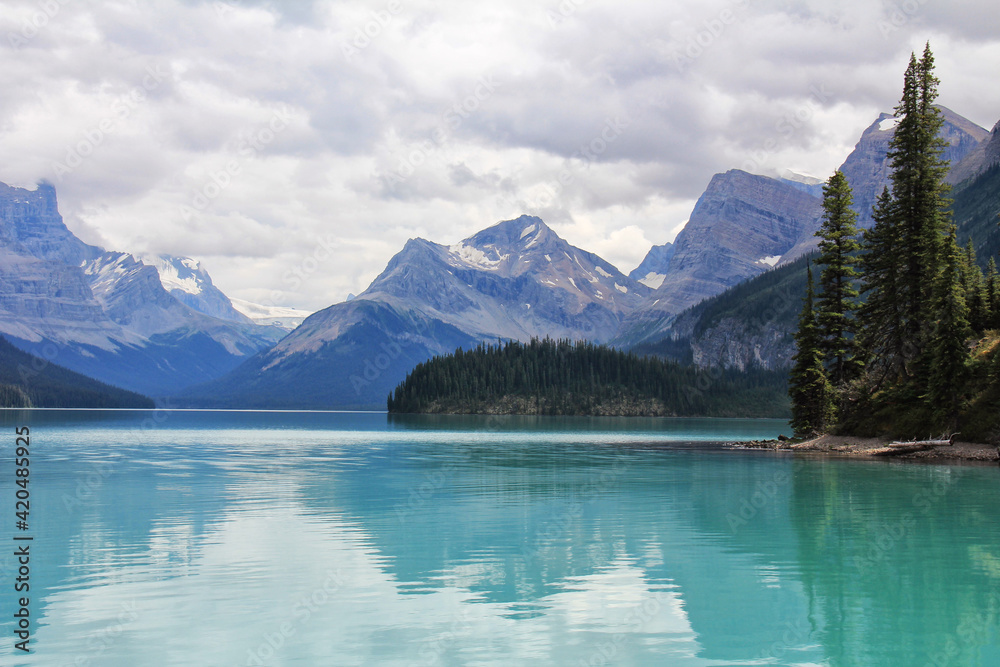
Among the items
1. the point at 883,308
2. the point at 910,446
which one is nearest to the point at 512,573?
the point at 910,446

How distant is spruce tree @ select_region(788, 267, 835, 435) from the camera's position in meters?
91.9

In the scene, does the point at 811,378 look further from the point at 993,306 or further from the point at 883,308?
the point at 993,306

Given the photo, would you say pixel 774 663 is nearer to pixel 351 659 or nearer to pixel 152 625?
pixel 351 659

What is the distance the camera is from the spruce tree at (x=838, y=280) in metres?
92.2

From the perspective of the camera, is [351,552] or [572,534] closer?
[351,552]

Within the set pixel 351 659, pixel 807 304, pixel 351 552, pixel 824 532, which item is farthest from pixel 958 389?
pixel 351 659

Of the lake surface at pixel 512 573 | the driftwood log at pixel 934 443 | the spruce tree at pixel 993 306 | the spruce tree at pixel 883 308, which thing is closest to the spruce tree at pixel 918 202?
the spruce tree at pixel 883 308

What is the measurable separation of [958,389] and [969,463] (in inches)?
290

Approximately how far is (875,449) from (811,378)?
46.7ft

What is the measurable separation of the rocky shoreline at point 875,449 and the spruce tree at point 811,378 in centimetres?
286

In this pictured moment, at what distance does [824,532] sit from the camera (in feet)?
115

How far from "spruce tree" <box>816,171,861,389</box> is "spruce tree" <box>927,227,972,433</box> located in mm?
16835

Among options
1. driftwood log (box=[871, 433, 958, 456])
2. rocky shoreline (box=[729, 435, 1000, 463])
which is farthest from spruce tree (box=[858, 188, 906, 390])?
driftwood log (box=[871, 433, 958, 456])

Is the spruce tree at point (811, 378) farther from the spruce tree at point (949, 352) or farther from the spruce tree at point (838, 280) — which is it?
the spruce tree at point (949, 352)
